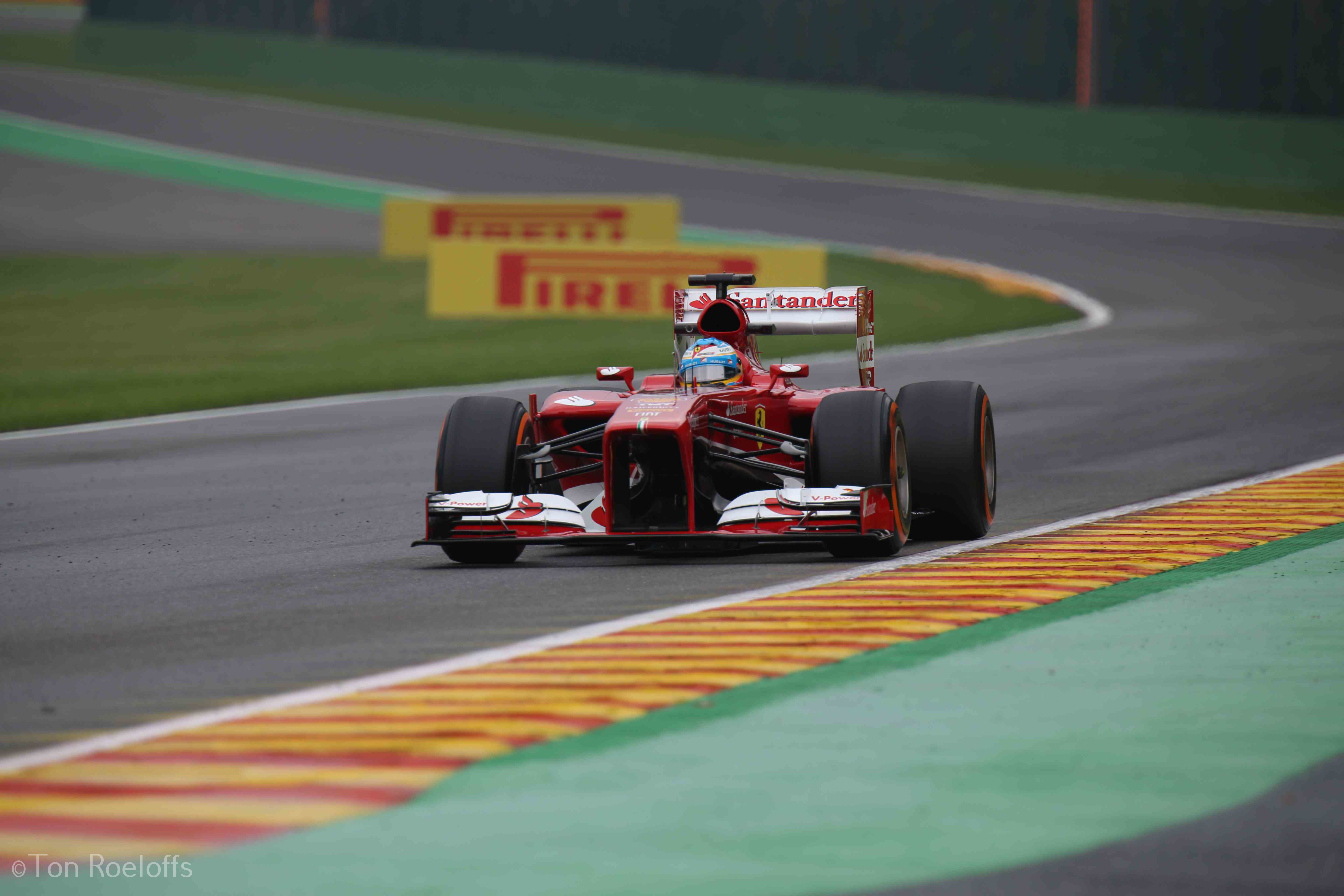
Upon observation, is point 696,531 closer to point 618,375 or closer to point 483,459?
point 483,459

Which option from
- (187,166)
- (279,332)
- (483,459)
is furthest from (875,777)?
(187,166)

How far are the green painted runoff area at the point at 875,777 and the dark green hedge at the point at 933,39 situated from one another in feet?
110

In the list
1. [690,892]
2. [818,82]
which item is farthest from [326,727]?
[818,82]

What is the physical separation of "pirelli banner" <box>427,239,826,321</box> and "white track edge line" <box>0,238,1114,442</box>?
2679 mm

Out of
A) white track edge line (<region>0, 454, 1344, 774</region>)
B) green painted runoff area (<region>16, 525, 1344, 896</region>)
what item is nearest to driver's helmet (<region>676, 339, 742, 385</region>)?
white track edge line (<region>0, 454, 1344, 774</region>)

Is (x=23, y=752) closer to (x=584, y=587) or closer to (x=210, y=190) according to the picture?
(x=584, y=587)

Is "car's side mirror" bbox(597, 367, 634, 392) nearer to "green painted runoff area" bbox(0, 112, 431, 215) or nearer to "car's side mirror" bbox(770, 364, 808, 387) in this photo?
"car's side mirror" bbox(770, 364, 808, 387)

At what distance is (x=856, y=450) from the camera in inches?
375

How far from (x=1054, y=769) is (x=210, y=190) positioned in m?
37.4

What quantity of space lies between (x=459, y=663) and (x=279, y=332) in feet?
65.8

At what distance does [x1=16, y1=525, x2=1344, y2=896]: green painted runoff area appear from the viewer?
470cm

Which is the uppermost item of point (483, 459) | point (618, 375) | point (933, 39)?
point (933, 39)

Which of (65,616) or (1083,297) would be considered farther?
(1083,297)

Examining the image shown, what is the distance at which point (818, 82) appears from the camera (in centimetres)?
4572
